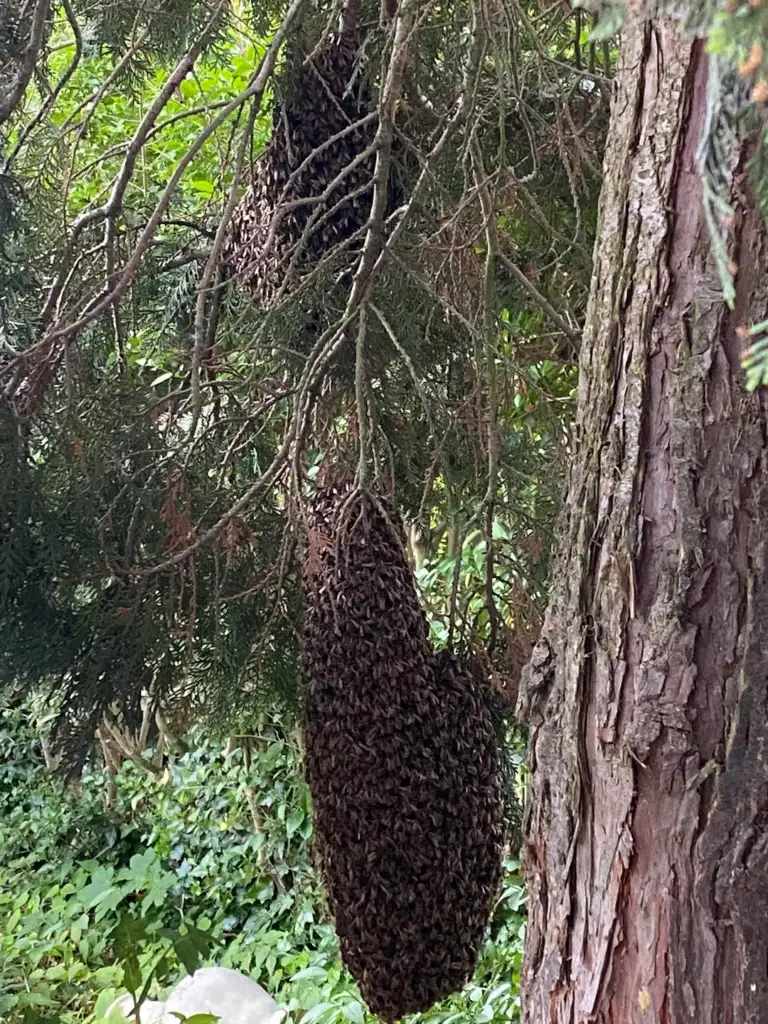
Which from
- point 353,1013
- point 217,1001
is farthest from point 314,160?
point 217,1001

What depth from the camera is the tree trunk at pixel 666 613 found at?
2.03 ft

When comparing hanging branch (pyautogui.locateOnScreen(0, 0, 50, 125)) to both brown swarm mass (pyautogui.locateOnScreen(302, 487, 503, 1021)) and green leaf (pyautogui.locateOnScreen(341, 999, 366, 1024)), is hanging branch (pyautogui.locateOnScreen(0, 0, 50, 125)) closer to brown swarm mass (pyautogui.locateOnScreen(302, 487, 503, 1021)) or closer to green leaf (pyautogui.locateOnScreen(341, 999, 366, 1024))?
brown swarm mass (pyautogui.locateOnScreen(302, 487, 503, 1021))

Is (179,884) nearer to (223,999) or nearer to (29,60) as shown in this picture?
(223,999)

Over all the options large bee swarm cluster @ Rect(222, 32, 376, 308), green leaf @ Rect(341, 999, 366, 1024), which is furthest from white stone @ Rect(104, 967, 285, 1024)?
large bee swarm cluster @ Rect(222, 32, 376, 308)

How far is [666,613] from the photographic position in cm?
64

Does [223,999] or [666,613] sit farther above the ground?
[666,613]

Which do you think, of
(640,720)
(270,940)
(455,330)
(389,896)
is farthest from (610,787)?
(270,940)

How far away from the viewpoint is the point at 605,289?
70 centimetres

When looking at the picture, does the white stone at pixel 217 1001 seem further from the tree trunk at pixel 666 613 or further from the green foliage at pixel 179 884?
the tree trunk at pixel 666 613

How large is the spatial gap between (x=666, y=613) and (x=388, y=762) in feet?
1.81

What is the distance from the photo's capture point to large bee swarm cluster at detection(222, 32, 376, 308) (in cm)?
132

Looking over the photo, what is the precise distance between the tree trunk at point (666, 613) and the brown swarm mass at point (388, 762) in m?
0.41

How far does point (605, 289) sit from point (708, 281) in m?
0.09

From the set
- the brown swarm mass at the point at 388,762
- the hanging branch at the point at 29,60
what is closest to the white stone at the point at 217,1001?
the brown swarm mass at the point at 388,762
